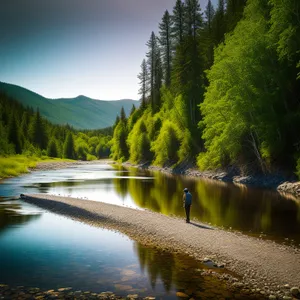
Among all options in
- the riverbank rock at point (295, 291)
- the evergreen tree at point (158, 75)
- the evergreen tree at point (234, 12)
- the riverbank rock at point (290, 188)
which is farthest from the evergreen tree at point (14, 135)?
the riverbank rock at point (295, 291)

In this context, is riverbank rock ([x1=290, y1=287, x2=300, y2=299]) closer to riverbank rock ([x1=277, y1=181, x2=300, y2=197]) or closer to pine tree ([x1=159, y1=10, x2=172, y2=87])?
riverbank rock ([x1=277, y1=181, x2=300, y2=197])

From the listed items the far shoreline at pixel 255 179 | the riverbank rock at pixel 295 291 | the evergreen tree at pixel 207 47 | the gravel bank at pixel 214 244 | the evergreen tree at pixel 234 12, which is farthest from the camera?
the evergreen tree at pixel 207 47

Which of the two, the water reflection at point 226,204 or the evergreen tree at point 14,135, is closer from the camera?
the water reflection at point 226,204

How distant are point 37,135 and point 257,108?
103 m

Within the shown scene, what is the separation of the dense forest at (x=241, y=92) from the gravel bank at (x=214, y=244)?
19.5 metres

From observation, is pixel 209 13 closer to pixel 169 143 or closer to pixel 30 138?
pixel 169 143

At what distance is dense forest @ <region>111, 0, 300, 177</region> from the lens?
115 ft

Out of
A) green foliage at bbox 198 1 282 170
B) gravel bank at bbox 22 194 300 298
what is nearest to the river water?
gravel bank at bbox 22 194 300 298

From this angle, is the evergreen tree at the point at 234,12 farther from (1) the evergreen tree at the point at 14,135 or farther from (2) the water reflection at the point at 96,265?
(1) the evergreen tree at the point at 14,135

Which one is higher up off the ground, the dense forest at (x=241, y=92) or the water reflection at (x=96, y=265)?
the dense forest at (x=241, y=92)

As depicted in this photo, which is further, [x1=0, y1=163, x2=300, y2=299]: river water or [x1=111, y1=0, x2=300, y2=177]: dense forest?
[x1=111, y1=0, x2=300, y2=177]: dense forest

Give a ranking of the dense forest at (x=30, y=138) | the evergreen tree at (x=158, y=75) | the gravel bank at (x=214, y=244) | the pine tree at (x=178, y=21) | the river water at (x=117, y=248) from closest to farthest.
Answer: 1. the river water at (x=117, y=248)
2. the gravel bank at (x=214, y=244)
3. the pine tree at (x=178, y=21)
4. the evergreen tree at (x=158, y=75)
5. the dense forest at (x=30, y=138)

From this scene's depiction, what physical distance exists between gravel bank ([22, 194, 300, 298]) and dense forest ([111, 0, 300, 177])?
19.5m

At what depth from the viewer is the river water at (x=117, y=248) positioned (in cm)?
1152
